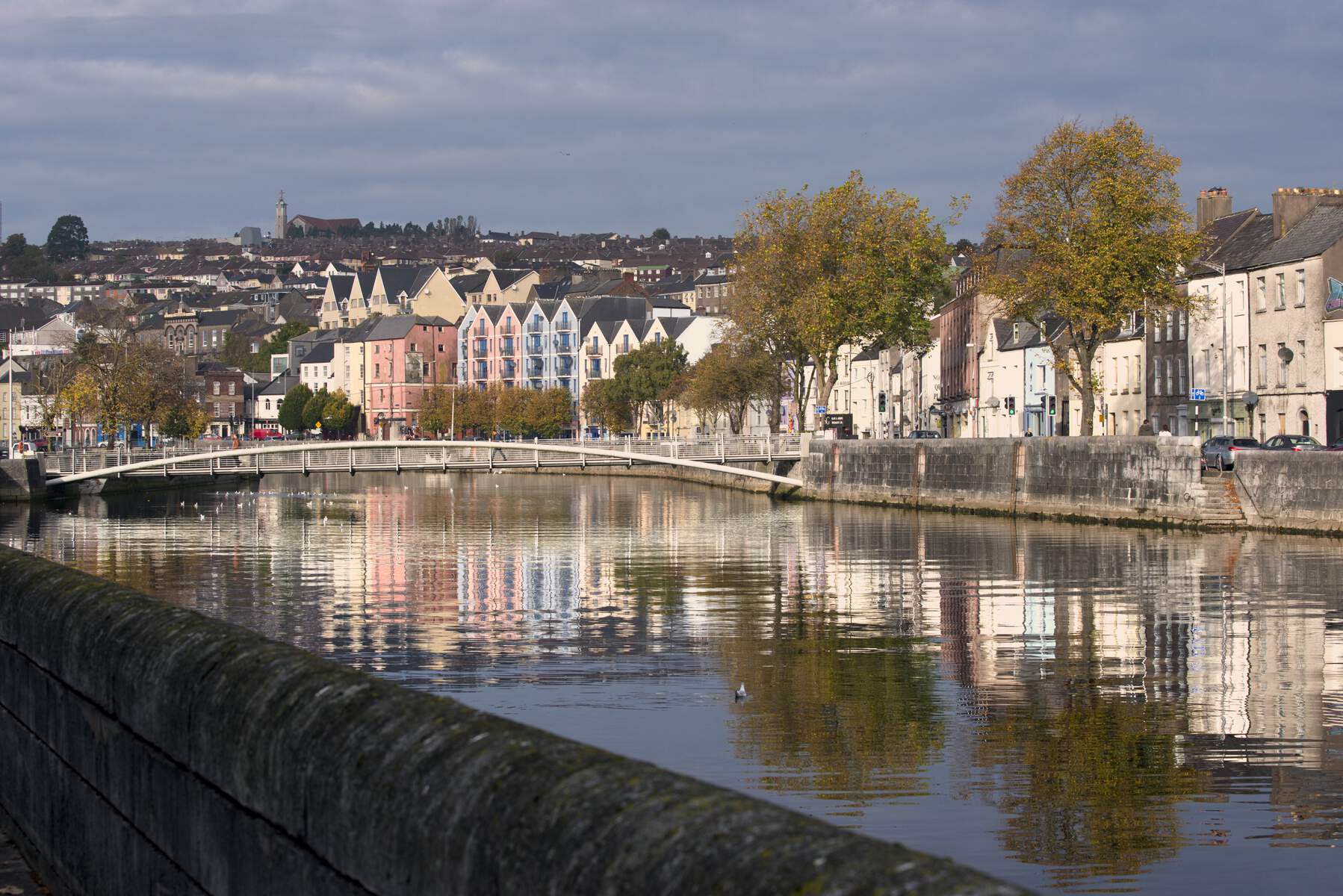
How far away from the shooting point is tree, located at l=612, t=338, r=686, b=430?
504 feet

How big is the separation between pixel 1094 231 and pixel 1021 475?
30.6 ft

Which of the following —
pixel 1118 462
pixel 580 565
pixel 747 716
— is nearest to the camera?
pixel 747 716

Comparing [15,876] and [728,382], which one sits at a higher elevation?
[728,382]

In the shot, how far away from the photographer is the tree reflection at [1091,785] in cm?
1404

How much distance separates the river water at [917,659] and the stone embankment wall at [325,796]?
23.7 ft

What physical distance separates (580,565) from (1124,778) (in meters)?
31.9

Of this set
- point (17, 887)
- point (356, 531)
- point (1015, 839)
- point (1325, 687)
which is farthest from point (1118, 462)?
point (17, 887)

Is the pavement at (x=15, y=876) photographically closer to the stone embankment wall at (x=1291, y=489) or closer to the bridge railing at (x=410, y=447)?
the stone embankment wall at (x=1291, y=489)

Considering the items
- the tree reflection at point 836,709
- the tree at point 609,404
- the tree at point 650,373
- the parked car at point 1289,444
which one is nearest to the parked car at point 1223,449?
the parked car at point 1289,444

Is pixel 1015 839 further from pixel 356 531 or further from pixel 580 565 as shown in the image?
pixel 356 531

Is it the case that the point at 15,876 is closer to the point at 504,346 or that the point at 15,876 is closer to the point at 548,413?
the point at 548,413

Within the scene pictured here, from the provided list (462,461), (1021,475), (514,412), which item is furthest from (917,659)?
(514,412)

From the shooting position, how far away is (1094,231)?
64812mm

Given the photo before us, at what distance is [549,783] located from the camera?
172 inches
